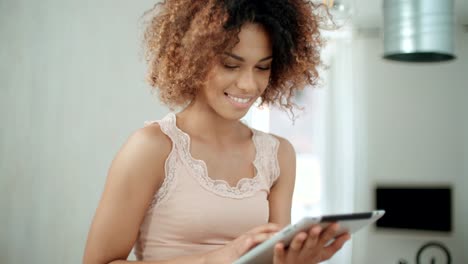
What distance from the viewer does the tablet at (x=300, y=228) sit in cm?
87

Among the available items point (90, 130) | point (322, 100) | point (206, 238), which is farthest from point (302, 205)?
point (206, 238)

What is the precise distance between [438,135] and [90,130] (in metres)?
3.53

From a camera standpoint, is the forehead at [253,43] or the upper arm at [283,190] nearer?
the forehead at [253,43]

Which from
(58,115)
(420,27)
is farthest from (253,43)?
(58,115)

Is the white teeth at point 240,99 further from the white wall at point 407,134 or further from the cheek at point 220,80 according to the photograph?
the white wall at point 407,134

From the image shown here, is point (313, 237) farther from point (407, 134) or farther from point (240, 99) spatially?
point (407, 134)

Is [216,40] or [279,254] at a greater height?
[216,40]

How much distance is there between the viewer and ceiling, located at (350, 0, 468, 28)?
4.80 meters

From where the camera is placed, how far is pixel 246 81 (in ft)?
3.84

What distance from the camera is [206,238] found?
3.94 ft

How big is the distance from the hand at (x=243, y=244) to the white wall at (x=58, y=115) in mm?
2507

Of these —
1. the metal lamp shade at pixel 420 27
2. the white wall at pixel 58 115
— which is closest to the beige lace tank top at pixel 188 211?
the metal lamp shade at pixel 420 27

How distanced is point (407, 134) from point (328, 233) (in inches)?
187

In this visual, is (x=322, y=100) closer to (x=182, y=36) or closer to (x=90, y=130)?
(x=90, y=130)
